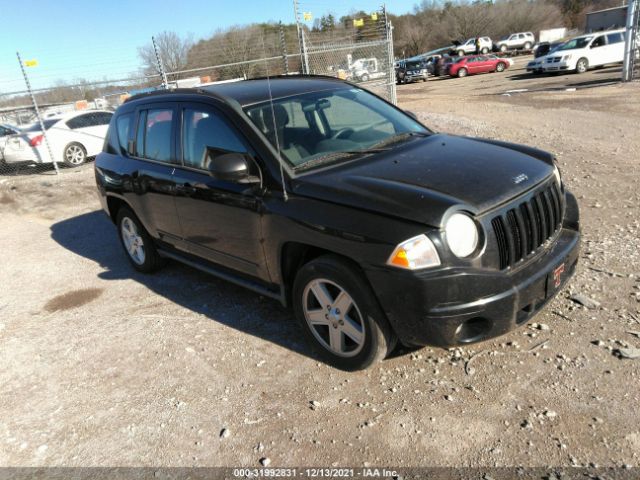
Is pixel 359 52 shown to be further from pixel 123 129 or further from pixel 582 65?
pixel 582 65

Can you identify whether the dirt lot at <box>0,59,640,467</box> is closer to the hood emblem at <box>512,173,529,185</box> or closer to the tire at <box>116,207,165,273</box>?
the tire at <box>116,207,165,273</box>

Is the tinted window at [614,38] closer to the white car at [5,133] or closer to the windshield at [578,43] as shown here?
the windshield at [578,43]

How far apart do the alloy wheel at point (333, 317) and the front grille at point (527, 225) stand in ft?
3.07

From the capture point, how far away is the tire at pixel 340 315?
116 inches

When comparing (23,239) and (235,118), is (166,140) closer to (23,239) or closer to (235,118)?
(235,118)

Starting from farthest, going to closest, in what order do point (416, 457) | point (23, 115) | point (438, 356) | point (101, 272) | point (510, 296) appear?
point (23, 115)
point (101, 272)
point (438, 356)
point (510, 296)
point (416, 457)

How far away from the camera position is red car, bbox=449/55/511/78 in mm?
33781

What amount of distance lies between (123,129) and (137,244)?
4.05 feet

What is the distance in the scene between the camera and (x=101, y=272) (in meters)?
5.78

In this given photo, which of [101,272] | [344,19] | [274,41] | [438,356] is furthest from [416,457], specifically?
[344,19]

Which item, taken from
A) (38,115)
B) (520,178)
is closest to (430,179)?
(520,178)

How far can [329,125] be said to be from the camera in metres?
3.90

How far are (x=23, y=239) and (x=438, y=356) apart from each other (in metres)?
6.89

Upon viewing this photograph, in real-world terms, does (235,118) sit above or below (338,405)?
above
